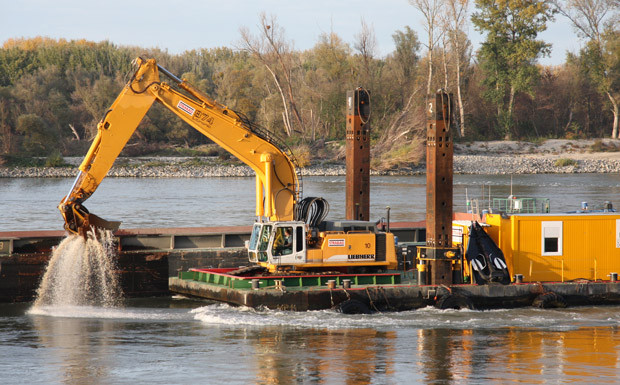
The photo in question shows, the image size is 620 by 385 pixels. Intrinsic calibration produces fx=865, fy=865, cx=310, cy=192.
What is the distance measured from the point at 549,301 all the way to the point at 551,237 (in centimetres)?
165

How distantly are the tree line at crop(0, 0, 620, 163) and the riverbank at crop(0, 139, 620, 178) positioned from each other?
285 centimetres

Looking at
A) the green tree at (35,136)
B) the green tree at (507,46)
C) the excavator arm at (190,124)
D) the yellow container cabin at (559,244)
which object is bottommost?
the yellow container cabin at (559,244)

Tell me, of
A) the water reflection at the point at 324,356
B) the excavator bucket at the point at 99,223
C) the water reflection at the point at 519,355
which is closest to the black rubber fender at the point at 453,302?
the water reflection at the point at 519,355

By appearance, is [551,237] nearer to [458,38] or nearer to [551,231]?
[551,231]

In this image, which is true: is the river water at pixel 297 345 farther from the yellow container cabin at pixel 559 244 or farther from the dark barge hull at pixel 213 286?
the yellow container cabin at pixel 559 244

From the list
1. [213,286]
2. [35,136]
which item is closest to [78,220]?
[213,286]

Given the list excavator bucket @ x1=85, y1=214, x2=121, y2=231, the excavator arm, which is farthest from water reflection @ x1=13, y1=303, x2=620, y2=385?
the excavator arm

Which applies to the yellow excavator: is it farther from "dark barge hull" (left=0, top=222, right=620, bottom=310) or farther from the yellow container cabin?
the yellow container cabin

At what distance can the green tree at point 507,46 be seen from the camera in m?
79.8

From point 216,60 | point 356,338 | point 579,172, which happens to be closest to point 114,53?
point 216,60

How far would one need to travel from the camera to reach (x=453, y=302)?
20.9 metres

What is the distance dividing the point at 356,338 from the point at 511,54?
215 feet

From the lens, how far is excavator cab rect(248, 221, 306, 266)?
21000 mm

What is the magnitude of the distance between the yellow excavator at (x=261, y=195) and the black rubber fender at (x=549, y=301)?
366cm
